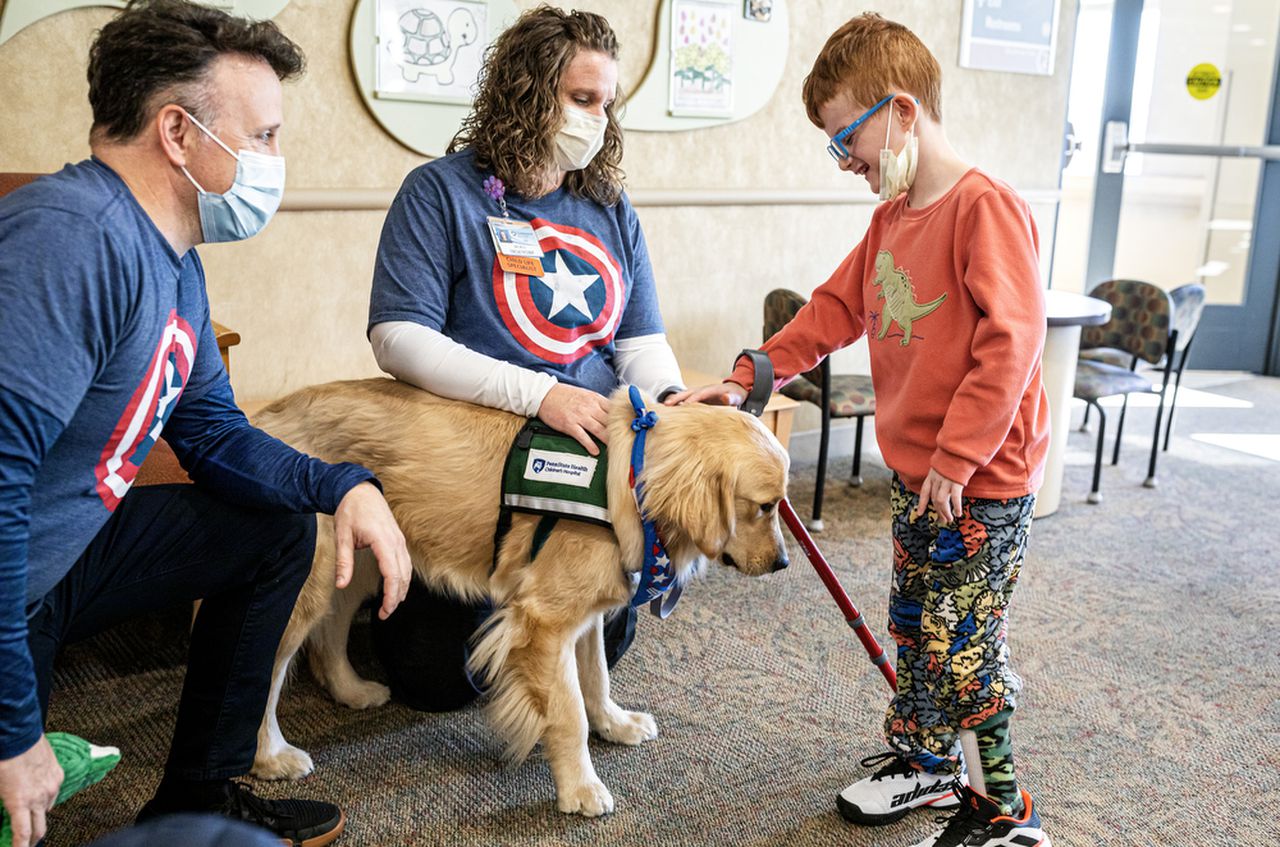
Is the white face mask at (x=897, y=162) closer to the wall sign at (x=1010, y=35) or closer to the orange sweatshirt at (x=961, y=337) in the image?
the orange sweatshirt at (x=961, y=337)

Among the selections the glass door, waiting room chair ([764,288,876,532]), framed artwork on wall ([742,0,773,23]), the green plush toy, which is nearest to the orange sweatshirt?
the green plush toy

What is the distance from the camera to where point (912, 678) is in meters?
2.06

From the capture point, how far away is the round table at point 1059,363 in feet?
12.0

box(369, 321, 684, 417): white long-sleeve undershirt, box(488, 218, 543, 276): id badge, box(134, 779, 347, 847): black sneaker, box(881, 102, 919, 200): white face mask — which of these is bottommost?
box(134, 779, 347, 847): black sneaker

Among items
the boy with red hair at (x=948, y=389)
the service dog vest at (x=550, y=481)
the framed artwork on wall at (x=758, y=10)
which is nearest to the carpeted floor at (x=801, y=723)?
the boy with red hair at (x=948, y=389)

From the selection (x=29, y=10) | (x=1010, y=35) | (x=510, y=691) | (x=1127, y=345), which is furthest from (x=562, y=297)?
(x=1010, y=35)

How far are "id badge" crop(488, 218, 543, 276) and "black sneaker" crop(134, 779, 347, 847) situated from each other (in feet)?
3.63

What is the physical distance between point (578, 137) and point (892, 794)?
1.47m

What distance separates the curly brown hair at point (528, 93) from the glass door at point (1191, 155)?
15.1ft

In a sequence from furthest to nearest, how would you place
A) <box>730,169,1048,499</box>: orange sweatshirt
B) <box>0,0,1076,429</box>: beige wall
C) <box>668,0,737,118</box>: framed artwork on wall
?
<box>668,0,737,118</box>: framed artwork on wall, <box>0,0,1076,429</box>: beige wall, <box>730,169,1048,499</box>: orange sweatshirt

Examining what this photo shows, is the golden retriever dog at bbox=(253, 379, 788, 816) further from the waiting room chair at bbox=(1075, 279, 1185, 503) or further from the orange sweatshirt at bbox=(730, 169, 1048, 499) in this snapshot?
the waiting room chair at bbox=(1075, 279, 1185, 503)

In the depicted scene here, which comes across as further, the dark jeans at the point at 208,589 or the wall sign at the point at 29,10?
the wall sign at the point at 29,10

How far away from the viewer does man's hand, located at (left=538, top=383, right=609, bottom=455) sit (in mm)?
1998

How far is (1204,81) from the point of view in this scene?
6027 mm
